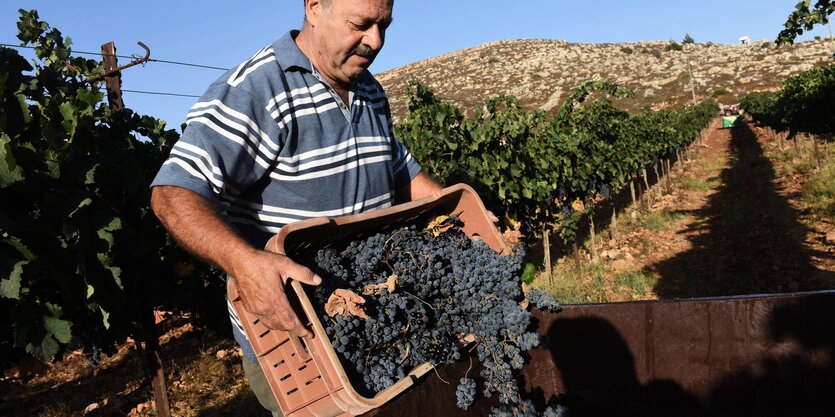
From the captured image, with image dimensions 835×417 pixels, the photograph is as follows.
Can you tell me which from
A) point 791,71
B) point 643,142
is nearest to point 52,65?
point 643,142

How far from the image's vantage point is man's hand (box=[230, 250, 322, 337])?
1.29 meters

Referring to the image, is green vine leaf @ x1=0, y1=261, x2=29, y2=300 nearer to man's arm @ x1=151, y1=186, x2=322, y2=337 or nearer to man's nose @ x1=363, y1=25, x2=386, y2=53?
man's arm @ x1=151, y1=186, x2=322, y2=337

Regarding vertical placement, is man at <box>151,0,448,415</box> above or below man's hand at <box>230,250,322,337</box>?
above

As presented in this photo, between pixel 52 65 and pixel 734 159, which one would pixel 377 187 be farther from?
pixel 734 159

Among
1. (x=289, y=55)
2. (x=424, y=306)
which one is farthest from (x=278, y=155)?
(x=424, y=306)

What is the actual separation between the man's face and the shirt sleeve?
0.28 meters

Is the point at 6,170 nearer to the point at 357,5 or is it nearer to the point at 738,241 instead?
the point at 357,5

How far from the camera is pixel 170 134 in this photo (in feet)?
18.0

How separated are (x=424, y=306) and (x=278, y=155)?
22.6 inches

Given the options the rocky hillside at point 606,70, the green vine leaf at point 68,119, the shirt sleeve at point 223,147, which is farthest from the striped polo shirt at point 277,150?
the rocky hillside at point 606,70

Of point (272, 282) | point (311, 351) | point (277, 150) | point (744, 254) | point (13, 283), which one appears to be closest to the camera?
point (272, 282)

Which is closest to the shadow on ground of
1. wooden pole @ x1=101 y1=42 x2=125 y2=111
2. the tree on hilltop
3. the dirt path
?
the dirt path

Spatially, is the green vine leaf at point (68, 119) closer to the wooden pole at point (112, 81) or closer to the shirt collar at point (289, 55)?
the shirt collar at point (289, 55)

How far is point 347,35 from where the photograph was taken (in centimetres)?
A: 177
